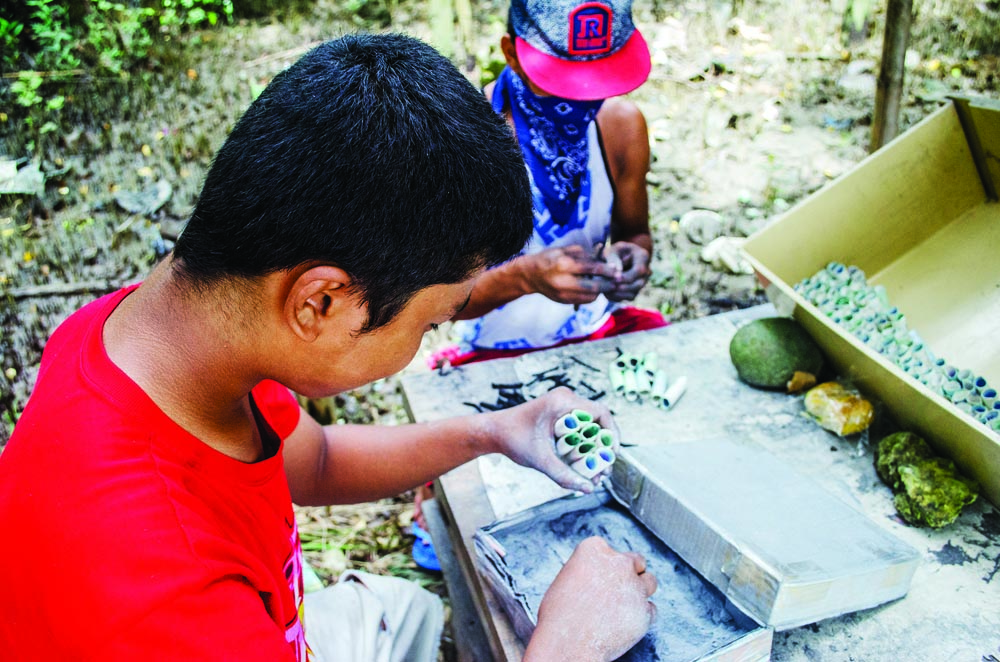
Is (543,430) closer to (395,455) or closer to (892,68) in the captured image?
(395,455)

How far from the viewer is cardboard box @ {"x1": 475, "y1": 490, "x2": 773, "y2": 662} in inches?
52.6

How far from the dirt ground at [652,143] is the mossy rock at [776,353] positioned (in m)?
1.51

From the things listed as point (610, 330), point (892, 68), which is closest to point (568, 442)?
point (610, 330)

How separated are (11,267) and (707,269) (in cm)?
389

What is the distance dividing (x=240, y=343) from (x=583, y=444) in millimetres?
762

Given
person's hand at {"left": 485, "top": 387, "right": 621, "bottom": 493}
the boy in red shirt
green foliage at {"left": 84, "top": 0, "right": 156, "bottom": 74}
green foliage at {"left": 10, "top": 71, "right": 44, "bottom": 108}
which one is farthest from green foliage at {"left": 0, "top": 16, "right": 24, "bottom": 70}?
person's hand at {"left": 485, "top": 387, "right": 621, "bottom": 493}

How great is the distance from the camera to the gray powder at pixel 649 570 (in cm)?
136

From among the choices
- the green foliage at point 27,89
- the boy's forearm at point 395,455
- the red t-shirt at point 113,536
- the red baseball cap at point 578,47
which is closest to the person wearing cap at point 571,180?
the red baseball cap at point 578,47

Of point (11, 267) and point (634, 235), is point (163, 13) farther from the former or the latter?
point (634, 235)

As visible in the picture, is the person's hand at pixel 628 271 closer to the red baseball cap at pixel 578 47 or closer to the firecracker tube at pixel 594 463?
the red baseball cap at pixel 578 47

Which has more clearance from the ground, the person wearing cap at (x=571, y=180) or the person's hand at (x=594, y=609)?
the person wearing cap at (x=571, y=180)

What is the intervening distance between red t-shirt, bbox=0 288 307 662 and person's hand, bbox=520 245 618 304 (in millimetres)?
1282

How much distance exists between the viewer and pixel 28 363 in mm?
3572

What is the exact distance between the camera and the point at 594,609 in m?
1.29
